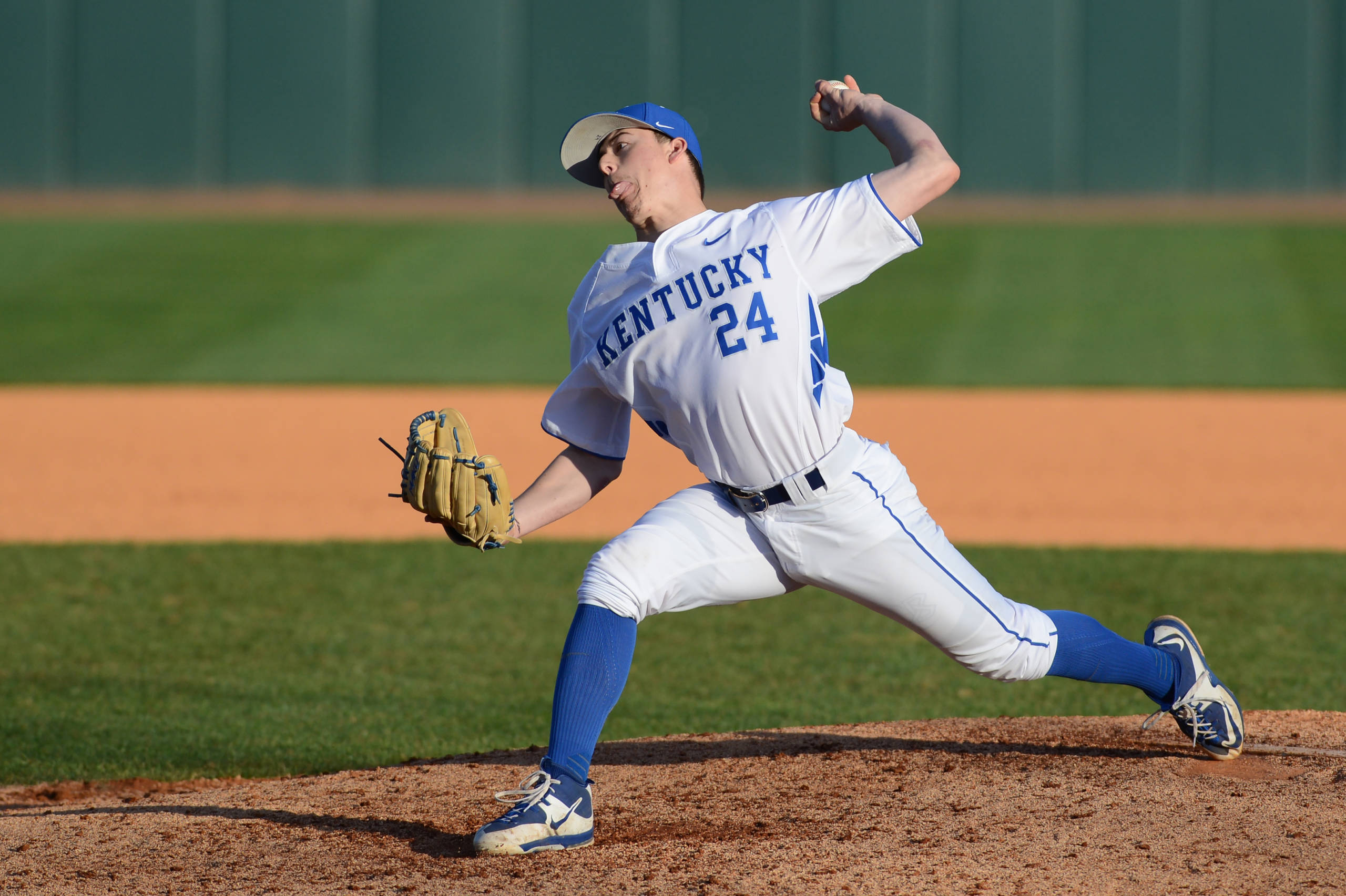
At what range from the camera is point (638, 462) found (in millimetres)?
9656

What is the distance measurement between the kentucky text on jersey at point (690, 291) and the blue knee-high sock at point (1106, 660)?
3.56ft

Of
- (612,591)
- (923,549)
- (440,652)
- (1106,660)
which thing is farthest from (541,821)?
(440,652)

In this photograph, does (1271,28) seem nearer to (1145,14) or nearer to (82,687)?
(1145,14)

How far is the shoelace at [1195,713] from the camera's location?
3.59 metres

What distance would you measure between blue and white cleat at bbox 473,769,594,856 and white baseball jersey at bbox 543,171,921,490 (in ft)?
2.41

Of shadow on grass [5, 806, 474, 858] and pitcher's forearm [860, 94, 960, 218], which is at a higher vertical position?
Result: pitcher's forearm [860, 94, 960, 218]

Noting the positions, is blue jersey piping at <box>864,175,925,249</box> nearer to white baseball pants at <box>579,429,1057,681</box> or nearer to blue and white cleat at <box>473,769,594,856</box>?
white baseball pants at <box>579,429,1057,681</box>

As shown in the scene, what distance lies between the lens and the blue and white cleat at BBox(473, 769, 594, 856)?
3.01 m

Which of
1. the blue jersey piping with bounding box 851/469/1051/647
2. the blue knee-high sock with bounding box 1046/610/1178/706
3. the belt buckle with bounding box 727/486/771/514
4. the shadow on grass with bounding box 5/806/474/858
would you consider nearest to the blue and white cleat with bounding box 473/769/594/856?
the shadow on grass with bounding box 5/806/474/858

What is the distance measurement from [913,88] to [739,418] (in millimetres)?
18952

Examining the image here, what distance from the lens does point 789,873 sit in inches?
113

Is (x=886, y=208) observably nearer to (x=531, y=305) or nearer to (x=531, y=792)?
(x=531, y=792)

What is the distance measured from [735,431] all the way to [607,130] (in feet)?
2.54

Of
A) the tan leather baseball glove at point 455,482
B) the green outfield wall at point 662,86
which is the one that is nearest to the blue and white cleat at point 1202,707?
the tan leather baseball glove at point 455,482
